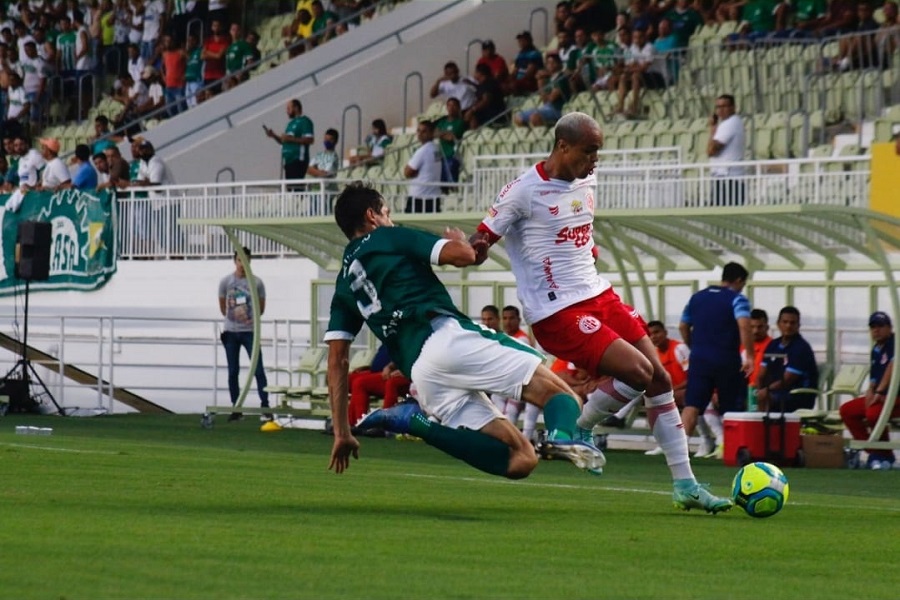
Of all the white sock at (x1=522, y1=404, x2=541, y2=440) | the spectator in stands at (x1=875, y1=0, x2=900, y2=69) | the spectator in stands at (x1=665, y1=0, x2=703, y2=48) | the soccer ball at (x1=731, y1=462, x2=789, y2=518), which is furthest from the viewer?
the spectator in stands at (x1=665, y1=0, x2=703, y2=48)

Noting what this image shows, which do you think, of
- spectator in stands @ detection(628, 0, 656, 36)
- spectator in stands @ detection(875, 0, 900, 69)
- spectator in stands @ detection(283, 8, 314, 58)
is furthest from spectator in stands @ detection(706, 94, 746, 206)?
spectator in stands @ detection(283, 8, 314, 58)

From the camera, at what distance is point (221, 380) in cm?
2819

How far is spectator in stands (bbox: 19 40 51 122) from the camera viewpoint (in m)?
40.2

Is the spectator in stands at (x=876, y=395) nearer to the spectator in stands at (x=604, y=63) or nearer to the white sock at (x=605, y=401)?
the white sock at (x=605, y=401)

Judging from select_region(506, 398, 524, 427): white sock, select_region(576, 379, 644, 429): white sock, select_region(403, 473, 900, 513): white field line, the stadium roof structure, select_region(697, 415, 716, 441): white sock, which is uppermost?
the stadium roof structure

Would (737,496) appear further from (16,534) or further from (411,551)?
(16,534)

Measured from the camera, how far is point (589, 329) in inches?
424

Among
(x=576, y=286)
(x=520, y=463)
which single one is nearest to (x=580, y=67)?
(x=576, y=286)

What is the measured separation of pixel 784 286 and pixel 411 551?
12512 mm

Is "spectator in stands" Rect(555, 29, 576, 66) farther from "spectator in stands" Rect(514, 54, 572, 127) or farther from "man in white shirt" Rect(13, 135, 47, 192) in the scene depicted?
"man in white shirt" Rect(13, 135, 47, 192)

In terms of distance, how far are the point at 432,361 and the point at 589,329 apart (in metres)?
1.12

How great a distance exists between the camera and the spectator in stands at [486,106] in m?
30.9

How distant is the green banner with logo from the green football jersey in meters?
20.5

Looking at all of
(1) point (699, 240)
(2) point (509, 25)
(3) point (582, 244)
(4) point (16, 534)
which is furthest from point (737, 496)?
(2) point (509, 25)
